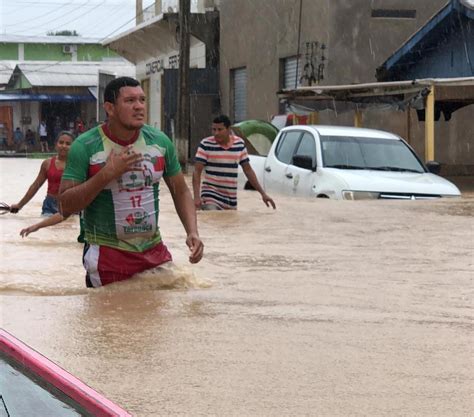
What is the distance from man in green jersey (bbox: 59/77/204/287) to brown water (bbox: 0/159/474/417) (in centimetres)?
21

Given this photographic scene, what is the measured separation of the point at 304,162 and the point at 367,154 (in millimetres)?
1022

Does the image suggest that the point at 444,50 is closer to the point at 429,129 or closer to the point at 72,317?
the point at 429,129

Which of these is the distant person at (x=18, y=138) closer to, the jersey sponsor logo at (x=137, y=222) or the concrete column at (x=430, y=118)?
the concrete column at (x=430, y=118)

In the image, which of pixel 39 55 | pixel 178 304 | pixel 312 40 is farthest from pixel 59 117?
pixel 178 304

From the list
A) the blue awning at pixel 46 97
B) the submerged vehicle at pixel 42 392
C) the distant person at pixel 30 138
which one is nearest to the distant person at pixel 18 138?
the distant person at pixel 30 138

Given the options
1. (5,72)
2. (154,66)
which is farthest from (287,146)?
(5,72)

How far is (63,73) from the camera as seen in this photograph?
55406 millimetres

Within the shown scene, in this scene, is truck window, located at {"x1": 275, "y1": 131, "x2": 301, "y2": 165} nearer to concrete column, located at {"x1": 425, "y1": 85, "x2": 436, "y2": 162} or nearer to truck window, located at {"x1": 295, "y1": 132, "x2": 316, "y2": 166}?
truck window, located at {"x1": 295, "y1": 132, "x2": 316, "y2": 166}

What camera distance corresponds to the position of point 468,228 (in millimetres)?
12266

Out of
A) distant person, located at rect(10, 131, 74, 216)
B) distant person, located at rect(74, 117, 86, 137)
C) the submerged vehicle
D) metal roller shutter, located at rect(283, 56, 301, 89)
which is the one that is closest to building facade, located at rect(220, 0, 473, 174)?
metal roller shutter, located at rect(283, 56, 301, 89)

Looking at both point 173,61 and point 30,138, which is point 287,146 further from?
point 30,138

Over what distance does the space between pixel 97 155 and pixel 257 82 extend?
23.9 metres

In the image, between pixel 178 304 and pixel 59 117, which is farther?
pixel 59 117

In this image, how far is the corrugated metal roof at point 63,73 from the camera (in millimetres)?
54031
